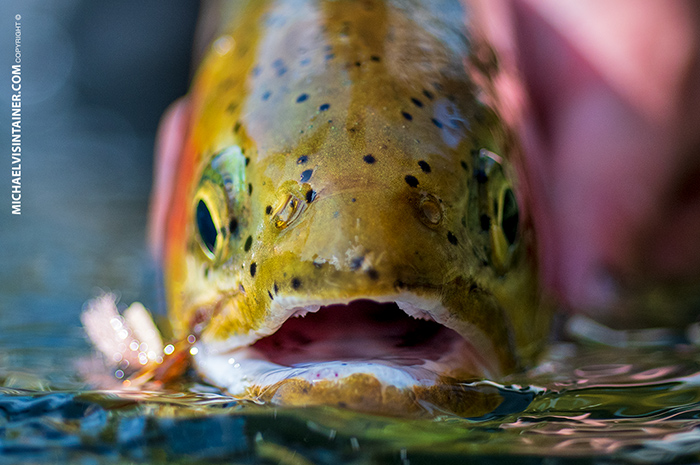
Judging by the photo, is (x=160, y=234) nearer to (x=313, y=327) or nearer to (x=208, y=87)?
(x=208, y=87)

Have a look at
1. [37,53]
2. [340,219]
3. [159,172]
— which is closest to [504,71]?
[340,219]

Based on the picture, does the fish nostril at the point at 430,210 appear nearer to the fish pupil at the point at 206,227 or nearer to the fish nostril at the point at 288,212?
the fish nostril at the point at 288,212

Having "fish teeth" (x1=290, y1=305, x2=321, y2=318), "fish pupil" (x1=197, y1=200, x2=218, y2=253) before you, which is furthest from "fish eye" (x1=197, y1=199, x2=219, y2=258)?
"fish teeth" (x1=290, y1=305, x2=321, y2=318)

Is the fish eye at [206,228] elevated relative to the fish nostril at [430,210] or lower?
elevated

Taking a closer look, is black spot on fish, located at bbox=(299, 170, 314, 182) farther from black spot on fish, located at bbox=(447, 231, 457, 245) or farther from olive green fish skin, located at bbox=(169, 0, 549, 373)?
black spot on fish, located at bbox=(447, 231, 457, 245)

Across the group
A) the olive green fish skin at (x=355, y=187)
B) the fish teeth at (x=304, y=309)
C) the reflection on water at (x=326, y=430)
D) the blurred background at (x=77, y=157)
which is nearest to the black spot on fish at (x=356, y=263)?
the olive green fish skin at (x=355, y=187)
